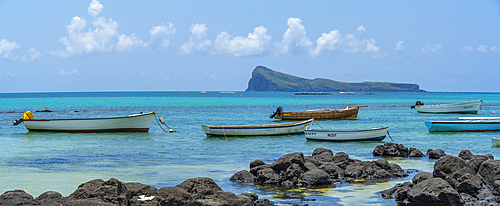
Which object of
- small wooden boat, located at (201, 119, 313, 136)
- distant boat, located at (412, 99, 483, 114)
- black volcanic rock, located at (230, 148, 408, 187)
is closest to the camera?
black volcanic rock, located at (230, 148, 408, 187)

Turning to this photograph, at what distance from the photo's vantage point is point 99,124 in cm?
3052

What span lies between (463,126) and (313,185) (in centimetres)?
2137

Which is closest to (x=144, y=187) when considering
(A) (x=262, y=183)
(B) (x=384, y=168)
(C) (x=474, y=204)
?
(A) (x=262, y=183)

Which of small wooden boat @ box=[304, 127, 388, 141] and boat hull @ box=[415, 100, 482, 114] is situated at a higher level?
boat hull @ box=[415, 100, 482, 114]

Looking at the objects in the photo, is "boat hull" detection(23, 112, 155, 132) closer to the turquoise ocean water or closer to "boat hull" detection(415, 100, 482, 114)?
the turquoise ocean water

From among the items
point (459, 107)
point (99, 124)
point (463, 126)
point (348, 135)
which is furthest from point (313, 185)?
point (459, 107)

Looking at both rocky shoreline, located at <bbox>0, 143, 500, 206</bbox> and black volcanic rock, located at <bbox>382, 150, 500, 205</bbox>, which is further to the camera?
black volcanic rock, located at <bbox>382, 150, 500, 205</bbox>

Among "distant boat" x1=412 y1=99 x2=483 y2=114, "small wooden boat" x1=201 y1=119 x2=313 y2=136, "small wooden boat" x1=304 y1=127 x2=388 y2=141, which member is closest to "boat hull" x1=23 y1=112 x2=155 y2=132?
"small wooden boat" x1=201 y1=119 x2=313 y2=136

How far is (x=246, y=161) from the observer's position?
17969mm

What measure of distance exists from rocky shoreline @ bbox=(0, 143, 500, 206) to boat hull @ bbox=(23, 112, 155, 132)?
18.0 metres

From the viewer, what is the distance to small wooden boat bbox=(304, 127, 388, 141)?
23406 mm

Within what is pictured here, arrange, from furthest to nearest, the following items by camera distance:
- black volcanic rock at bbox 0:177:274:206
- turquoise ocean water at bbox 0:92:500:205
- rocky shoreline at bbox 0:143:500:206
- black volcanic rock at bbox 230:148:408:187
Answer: black volcanic rock at bbox 230:148:408:187 < turquoise ocean water at bbox 0:92:500:205 < rocky shoreline at bbox 0:143:500:206 < black volcanic rock at bbox 0:177:274:206

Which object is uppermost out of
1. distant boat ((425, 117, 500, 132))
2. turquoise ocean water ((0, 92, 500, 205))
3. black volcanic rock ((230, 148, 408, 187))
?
distant boat ((425, 117, 500, 132))

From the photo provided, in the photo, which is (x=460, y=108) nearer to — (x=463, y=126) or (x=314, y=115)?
(x=314, y=115)
